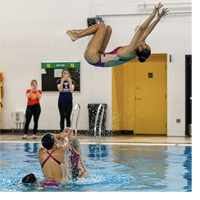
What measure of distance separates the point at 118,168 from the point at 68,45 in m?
7.06

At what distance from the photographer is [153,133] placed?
51.0 ft

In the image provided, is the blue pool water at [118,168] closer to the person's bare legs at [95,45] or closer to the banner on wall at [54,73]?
the person's bare legs at [95,45]

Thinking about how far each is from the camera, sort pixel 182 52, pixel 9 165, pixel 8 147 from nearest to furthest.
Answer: pixel 9 165, pixel 8 147, pixel 182 52

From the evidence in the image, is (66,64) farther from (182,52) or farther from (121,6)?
(182,52)

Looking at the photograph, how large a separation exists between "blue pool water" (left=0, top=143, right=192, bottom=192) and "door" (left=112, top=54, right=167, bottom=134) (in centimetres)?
355

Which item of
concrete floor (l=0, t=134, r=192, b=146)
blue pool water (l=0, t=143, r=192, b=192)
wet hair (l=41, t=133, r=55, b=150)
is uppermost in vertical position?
wet hair (l=41, t=133, r=55, b=150)

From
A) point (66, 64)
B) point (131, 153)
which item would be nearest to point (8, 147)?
point (131, 153)

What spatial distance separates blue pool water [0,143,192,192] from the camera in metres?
7.07

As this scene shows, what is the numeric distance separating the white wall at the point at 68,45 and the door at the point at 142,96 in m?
0.66

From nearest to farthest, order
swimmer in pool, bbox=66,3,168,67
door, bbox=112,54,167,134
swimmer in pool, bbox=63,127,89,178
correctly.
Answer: swimmer in pool, bbox=66,3,168,67, swimmer in pool, bbox=63,127,89,178, door, bbox=112,54,167,134

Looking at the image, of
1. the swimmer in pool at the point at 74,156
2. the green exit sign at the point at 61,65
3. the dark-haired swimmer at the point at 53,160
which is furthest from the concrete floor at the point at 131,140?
A: the dark-haired swimmer at the point at 53,160

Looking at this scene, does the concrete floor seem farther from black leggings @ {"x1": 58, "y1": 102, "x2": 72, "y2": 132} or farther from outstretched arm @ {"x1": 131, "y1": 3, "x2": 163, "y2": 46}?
outstretched arm @ {"x1": 131, "y1": 3, "x2": 163, "y2": 46}

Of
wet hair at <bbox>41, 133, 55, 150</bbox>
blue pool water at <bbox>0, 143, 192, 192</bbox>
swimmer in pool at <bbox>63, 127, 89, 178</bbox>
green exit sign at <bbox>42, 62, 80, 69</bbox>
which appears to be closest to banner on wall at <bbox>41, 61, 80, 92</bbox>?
green exit sign at <bbox>42, 62, 80, 69</bbox>

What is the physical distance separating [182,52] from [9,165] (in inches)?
289
